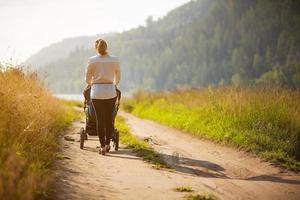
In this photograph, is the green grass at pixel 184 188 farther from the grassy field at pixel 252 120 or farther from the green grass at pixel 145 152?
the grassy field at pixel 252 120

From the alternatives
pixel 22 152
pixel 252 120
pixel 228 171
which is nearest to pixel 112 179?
pixel 22 152

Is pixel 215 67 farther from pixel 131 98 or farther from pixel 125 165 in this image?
pixel 125 165

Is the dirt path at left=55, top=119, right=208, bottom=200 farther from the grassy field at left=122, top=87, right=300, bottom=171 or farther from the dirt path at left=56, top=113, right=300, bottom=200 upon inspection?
the grassy field at left=122, top=87, right=300, bottom=171

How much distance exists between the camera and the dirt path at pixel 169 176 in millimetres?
5441

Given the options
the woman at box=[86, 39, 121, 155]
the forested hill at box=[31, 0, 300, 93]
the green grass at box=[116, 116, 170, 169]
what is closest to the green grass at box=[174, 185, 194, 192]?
the green grass at box=[116, 116, 170, 169]

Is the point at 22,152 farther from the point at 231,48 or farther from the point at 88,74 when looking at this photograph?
the point at 231,48

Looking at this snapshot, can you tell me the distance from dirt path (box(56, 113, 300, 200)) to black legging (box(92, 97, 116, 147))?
536 millimetres

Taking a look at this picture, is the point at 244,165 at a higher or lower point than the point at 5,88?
lower

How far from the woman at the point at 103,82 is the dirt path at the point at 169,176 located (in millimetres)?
834

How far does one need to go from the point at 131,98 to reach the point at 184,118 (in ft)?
58.6

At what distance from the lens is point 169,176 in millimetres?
6727

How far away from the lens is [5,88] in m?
7.47

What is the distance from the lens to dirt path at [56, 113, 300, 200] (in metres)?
5.44

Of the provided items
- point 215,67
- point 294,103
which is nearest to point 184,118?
point 294,103
